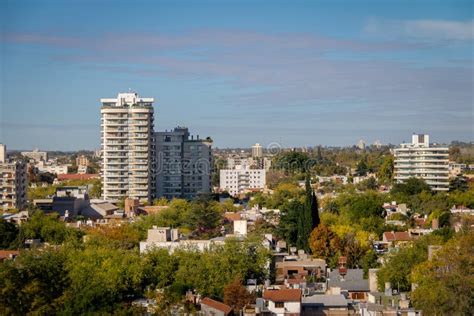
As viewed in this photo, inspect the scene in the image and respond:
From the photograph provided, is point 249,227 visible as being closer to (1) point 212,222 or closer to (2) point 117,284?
(1) point 212,222

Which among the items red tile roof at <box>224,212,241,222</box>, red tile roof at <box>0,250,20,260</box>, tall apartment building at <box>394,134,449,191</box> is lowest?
red tile roof at <box>0,250,20,260</box>

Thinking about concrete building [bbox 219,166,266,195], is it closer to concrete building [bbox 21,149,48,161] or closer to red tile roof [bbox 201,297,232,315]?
concrete building [bbox 21,149,48,161]

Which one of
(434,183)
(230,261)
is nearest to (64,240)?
(230,261)

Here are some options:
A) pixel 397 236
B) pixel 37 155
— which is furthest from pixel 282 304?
pixel 37 155

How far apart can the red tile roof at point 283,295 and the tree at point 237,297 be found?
2.05 ft

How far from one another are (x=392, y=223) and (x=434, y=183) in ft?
91.2

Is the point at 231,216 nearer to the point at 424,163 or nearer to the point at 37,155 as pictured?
the point at 424,163

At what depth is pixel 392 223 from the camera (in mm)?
56531

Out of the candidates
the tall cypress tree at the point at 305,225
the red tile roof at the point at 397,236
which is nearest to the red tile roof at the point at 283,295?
the tall cypress tree at the point at 305,225

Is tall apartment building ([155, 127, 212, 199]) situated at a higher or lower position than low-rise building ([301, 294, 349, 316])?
higher

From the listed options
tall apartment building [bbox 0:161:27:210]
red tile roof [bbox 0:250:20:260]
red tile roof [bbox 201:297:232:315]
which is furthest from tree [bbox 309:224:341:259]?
tall apartment building [bbox 0:161:27:210]

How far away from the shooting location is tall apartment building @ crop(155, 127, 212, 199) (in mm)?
82312

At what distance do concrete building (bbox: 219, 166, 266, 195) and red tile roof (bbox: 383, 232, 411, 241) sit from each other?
57866 mm

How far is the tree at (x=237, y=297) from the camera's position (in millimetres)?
29188
